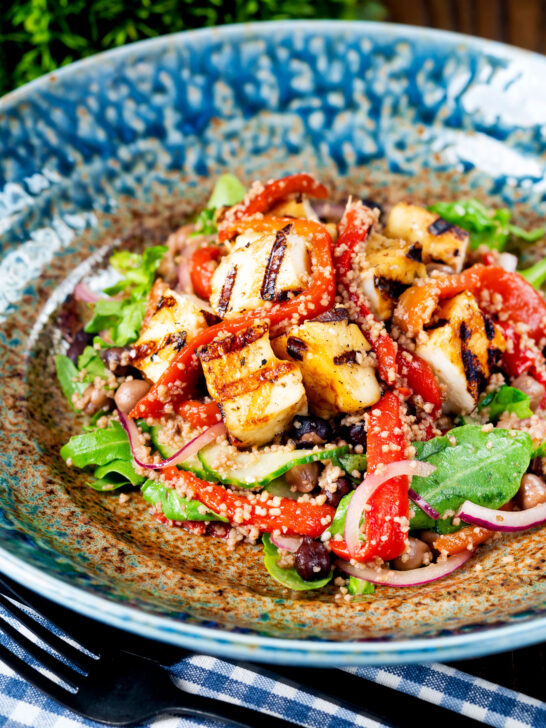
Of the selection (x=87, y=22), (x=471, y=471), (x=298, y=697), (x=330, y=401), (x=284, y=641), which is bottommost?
(x=298, y=697)

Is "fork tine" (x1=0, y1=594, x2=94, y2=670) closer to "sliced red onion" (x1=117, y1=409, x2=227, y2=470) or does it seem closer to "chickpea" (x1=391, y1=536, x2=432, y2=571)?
"sliced red onion" (x1=117, y1=409, x2=227, y2=470)

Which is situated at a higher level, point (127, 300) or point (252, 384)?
point (127, 300)

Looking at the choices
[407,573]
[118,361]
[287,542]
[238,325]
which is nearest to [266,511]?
[287,542]

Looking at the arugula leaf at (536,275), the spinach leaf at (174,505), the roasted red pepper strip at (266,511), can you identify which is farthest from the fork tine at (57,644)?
the arugula leaf at (536,275)

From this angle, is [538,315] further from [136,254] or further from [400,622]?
[136,254]

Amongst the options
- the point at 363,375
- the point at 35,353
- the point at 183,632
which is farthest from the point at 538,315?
the point at 35,353

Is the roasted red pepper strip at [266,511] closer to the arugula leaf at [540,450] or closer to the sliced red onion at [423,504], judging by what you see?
the sliced red onion at [423,504]

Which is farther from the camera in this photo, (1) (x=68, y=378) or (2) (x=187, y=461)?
(1) (x=68, y=378)

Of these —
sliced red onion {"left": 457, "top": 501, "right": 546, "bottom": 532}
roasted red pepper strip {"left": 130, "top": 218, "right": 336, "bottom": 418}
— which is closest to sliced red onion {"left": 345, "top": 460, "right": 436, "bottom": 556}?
sliced red onion {"left": 457, "top": 501, "right": 546, "bottom": 532}

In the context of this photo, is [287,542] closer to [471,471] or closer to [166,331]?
[471,471]
